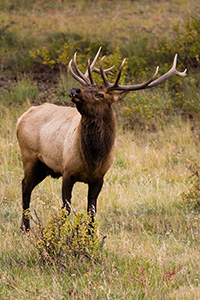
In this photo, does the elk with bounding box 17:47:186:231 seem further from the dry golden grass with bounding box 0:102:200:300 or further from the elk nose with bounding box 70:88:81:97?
the dry golden grass with bounding box 0:102:200:300

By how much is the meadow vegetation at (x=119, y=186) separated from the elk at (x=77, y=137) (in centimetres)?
48

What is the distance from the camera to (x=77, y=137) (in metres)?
5.24

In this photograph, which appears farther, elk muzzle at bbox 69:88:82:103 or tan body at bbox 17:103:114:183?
tan body at bbox 17:103:114:183

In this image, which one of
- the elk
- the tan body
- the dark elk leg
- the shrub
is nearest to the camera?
the shrub

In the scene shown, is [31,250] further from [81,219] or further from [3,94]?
[3,94]

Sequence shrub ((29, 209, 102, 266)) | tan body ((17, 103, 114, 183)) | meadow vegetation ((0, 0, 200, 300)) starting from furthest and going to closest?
tan body ((17, 103, 114, 183)), shrub ((29, 209, 102, 266)), meadow vegetation ((0, 0, 200, 300))

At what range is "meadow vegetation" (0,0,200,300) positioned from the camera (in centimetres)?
434

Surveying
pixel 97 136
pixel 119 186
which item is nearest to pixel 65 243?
pixel 97 136

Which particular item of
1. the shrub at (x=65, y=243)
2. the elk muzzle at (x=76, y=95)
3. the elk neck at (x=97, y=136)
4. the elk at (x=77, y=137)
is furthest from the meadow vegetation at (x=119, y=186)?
the elk muzzle at (x=76, y=95)

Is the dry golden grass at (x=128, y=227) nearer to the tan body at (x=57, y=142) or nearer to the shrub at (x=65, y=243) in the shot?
the shrub at (x=65, y=243)

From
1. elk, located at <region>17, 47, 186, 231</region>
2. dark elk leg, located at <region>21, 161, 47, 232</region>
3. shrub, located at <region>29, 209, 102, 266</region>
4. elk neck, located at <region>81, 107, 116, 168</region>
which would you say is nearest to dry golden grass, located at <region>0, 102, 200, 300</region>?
shrub, located at <region>29, 209, 102, 266</region>

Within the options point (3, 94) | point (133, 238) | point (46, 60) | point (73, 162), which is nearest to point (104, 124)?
point (73, 162)

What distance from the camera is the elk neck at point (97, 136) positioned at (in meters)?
5.05

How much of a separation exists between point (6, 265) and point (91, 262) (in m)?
0.81
